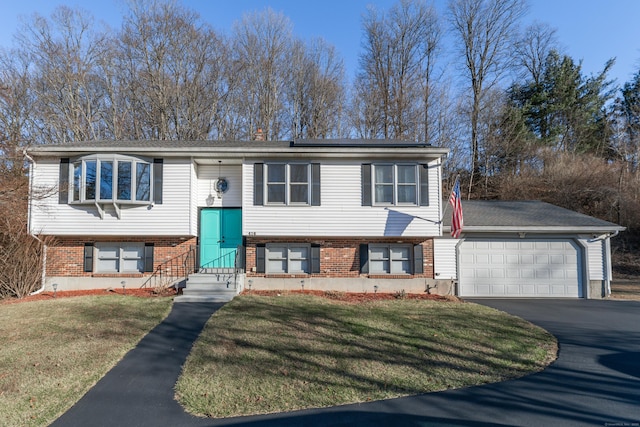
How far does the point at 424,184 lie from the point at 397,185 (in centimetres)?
86

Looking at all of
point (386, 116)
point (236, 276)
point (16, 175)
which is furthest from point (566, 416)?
point (386, 116)

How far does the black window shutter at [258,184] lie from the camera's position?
11.4 m

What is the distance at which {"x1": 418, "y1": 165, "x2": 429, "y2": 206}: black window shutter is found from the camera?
11438 mm

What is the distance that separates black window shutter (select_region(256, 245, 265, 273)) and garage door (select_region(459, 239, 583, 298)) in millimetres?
6678

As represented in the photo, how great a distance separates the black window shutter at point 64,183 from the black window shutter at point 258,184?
575 cm

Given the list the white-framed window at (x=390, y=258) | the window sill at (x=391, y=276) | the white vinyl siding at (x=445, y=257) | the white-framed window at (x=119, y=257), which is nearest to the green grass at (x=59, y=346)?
the white-framed window at (x=119, y=257)

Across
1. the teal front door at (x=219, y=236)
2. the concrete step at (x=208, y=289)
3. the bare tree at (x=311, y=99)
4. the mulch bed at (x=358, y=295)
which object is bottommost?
the mulch bed at (x=358, y=295)

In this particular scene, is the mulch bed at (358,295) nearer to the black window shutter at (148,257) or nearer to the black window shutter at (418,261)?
the black window shutter at (418,261)

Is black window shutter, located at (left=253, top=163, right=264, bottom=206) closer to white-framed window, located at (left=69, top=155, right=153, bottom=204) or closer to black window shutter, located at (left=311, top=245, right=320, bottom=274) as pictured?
black window shutter, located at (left=311, top=245, right=320, bottom=274)

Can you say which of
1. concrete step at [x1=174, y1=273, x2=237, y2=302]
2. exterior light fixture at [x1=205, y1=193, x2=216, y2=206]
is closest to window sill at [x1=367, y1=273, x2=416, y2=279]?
concrete step at [x1=174, y1=273, x2=237, y2=302]

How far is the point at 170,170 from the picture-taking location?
11445 mm

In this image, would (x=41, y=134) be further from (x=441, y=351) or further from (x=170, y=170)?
(x=441, y=351)

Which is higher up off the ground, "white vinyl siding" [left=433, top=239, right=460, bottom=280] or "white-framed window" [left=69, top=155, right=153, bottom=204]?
"white-framed window" [left=69, top=155, right=153, bottom=204]

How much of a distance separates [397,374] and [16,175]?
47.4 feet
